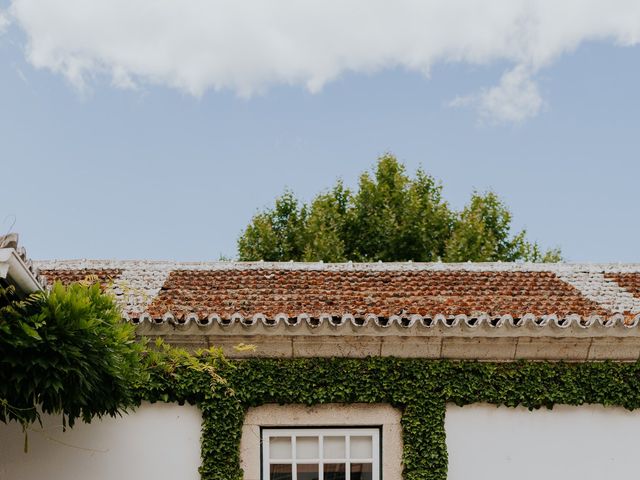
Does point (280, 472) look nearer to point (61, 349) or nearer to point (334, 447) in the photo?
point (334, 447)

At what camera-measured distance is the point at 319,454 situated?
25.6ft

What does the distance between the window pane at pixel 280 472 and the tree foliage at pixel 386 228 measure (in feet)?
36.8

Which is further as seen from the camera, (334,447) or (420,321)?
(334,447)

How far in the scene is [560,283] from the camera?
981 centimetres

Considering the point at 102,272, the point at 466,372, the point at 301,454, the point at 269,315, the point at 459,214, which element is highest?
the point at 459,214

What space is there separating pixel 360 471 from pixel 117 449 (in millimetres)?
2469

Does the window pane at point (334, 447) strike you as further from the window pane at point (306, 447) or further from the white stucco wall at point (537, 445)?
the white stucco wall at point (537, 445)

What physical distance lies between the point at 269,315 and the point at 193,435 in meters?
1.43

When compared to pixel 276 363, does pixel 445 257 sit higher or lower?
higher

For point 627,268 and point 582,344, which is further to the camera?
point 627,268

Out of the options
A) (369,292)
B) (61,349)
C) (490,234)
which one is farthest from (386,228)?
(61,349)

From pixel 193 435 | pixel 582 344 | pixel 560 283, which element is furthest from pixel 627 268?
pixel 193 435

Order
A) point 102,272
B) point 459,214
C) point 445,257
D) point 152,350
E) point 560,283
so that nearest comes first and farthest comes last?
point 152,350
point 560,283
point 102,272
point 445,257
point 459,214

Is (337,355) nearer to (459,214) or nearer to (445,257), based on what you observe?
(445,257)
